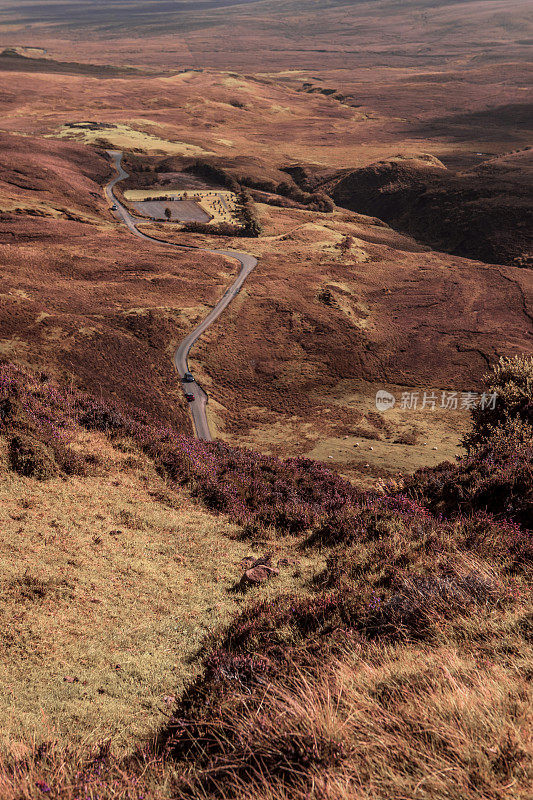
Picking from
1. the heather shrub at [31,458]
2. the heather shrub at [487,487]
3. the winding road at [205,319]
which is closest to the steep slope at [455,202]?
the winding road at [205,319]

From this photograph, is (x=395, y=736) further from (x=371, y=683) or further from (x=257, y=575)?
(x=257, y=575)

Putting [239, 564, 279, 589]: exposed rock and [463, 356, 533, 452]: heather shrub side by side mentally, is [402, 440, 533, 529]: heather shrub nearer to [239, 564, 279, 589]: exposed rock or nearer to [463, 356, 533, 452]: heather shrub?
[463, 356, 533, 452]: heather shrub

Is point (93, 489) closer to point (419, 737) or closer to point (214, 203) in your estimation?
point (419, 737)

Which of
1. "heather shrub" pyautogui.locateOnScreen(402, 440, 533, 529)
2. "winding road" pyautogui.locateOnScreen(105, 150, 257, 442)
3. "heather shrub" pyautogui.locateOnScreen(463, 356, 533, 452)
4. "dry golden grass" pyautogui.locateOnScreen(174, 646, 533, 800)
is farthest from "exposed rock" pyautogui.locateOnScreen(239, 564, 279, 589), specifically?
"winding road" pyautogui.locateOnScreen(105, 150, 257, 442)

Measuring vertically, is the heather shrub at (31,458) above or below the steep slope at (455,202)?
above

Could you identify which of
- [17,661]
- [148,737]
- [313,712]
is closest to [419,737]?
[313,712]

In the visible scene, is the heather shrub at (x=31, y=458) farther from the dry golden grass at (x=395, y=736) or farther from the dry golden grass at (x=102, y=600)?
the dry golden grass at (x=395, y=736)
